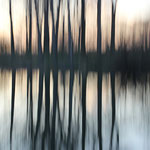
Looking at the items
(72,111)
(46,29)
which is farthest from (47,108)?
(46,29)

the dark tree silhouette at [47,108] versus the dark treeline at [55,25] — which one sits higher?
the dark treeline at [55,25]

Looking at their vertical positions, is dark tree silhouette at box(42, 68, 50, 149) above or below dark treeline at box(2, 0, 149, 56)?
below

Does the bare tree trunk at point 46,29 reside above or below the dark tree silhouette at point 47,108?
above

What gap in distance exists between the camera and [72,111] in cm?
60

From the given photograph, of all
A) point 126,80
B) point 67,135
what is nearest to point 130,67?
point 126,80

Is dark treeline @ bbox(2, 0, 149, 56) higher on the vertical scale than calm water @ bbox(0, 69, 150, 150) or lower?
higher

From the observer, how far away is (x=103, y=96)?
1.95 ft

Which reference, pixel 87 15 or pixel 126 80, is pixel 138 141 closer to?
pixel 126 80

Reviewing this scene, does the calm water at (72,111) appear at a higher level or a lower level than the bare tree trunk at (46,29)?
lower

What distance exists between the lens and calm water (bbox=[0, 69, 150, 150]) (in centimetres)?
58

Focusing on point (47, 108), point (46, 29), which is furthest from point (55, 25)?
point (47, 108)

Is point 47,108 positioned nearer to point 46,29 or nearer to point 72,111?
point 72,111

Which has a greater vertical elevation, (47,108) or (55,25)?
(55,25)

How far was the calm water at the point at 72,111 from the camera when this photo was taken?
0.58 m
